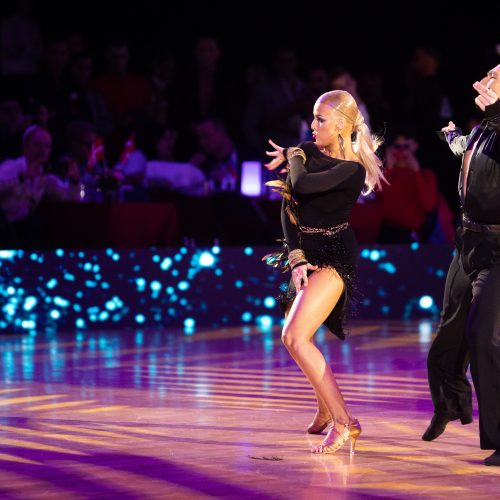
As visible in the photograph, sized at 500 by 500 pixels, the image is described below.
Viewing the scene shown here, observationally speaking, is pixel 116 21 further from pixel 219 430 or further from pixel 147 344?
pixel 219 430

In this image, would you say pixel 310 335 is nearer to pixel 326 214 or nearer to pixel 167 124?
pixel 326 214

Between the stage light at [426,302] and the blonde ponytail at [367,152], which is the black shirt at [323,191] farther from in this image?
the stage light at [426,302]

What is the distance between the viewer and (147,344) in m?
8.85

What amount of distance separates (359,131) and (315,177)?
366mm

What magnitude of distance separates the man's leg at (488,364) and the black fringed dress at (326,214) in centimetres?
63

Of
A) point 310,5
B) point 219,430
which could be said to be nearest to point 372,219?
point 310,5

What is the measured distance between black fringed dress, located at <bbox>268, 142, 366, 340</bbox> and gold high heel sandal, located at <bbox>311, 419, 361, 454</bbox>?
51 centimetres

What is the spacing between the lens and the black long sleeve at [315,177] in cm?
494

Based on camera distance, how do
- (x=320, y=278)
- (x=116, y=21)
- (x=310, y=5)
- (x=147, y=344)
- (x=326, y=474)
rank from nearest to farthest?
(x=326, y=474) < (x=320, y=278) < (x=147, y=344) < (x=116, y=21) < (x=310, y=5)

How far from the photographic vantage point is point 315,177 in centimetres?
495

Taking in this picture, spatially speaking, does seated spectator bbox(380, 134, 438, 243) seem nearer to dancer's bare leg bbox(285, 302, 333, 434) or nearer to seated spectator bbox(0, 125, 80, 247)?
seated spectator bbox(0, 125, 80, 247)

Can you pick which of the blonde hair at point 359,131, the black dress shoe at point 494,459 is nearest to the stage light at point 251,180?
the blonde hair at point 359,131

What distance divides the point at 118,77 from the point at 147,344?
11.2 ft

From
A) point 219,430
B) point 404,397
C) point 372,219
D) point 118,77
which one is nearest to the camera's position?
point 219,430
